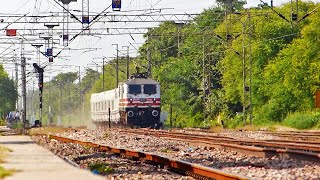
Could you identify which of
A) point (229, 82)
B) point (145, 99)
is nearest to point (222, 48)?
point (229, 82)

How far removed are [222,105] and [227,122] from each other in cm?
1157

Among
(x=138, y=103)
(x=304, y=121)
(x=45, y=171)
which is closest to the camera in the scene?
(x=45, y=171)

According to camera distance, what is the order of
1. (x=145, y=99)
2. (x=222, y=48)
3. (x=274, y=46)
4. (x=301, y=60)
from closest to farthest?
(x=145, y=99) → (x=301, y=60) → (x=274, y=46) → (x=222, y=48)

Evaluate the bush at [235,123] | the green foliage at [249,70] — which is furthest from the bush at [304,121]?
the bush at [235,123]

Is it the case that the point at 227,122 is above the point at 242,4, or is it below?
below

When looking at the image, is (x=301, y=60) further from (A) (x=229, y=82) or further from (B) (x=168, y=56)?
(B) (x=168, y=56)

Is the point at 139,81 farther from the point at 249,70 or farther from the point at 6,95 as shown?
the point at 6,95

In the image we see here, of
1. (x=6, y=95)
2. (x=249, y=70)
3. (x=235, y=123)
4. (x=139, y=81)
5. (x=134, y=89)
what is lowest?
(x=235, y=123)

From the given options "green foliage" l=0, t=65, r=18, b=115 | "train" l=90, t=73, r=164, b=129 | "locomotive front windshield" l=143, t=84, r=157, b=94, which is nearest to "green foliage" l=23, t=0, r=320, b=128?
"locomotive front windshield" l=143, t=84, r=157, b=94

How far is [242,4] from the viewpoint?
4587 inches

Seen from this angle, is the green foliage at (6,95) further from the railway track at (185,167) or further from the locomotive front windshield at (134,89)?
the railway track at (185,167)

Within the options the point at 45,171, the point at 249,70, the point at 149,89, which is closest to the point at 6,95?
the point at 249,70

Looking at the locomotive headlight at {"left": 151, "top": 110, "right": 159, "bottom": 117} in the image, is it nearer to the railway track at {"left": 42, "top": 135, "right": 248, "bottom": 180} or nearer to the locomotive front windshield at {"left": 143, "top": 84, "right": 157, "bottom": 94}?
the locomotive front windshield at {"left": 143, "top": 84, "right": 157, "bottom": 94}

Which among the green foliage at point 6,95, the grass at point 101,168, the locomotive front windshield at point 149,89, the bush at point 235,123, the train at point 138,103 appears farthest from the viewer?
the green foliage at point 6,95
